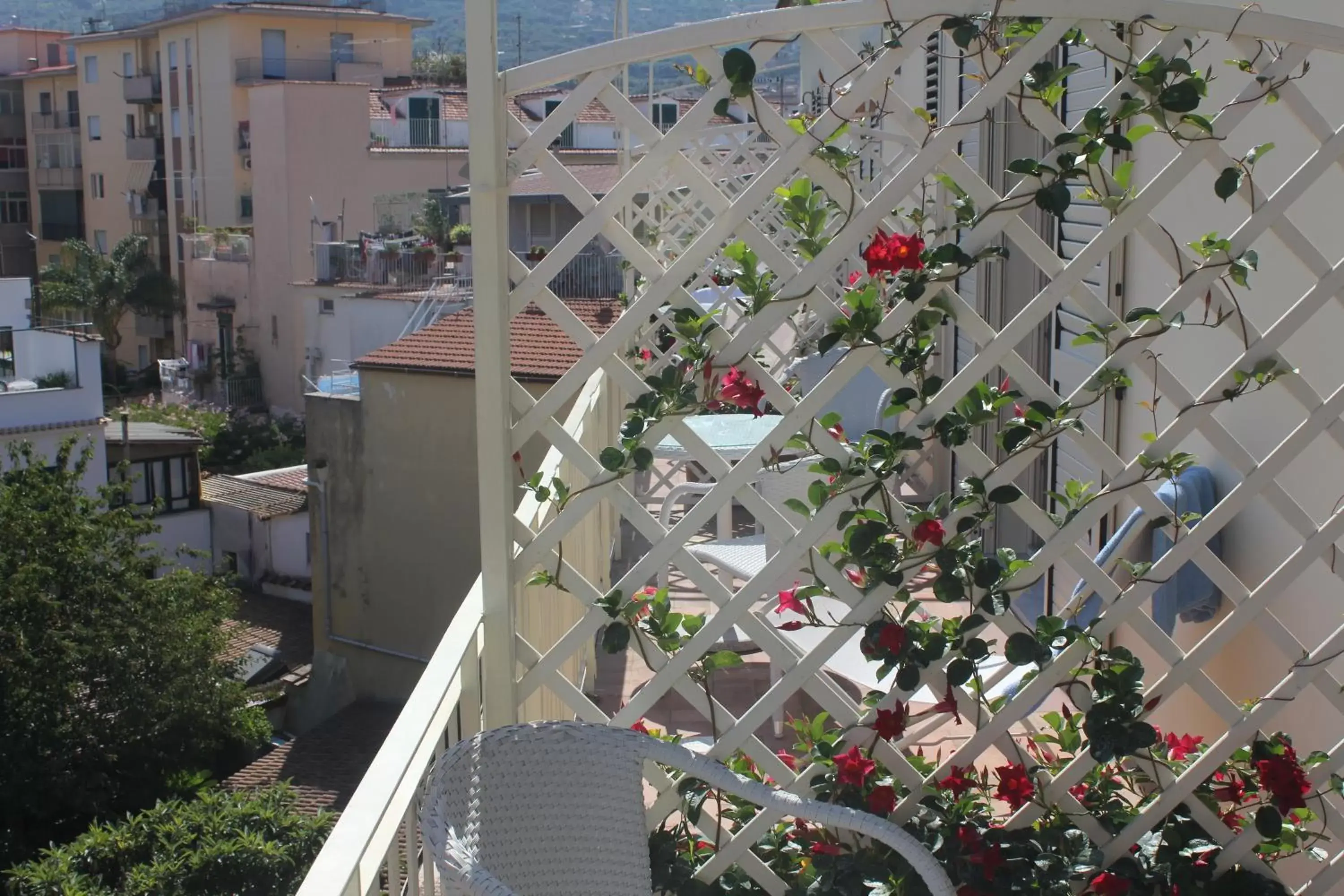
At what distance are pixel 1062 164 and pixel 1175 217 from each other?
54.1 inches

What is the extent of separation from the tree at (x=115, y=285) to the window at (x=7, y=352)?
16.5 metres

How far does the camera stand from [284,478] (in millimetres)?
27422

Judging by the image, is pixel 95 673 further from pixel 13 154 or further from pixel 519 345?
pixel 13 154

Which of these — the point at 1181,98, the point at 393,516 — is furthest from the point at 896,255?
the point at 393,516

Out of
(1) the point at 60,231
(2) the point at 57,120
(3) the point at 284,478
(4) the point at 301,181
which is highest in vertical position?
(2) the point at 57,120

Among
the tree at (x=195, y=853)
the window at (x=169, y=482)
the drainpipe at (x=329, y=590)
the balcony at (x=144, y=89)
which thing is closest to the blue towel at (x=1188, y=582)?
the tree at (x=195, y=853)

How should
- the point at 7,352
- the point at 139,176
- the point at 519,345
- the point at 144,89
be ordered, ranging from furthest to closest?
1. the point at 139,176
2. the point at 144,89
3. the point at 7,352
4. the point at 519,345

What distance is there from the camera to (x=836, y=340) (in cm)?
191

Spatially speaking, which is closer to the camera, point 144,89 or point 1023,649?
point 1023,649

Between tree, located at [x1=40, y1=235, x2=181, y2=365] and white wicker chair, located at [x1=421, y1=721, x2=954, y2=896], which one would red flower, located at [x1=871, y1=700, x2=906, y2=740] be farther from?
tree, located at [x1=40, y1=235, x2=181, y2=365]

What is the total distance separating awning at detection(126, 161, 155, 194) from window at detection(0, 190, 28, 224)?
663cm

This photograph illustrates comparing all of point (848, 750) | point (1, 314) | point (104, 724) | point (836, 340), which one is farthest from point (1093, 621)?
point (1, 314)

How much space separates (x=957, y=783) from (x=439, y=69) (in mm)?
44892

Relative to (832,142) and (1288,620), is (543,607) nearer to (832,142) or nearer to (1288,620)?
(832,142)
